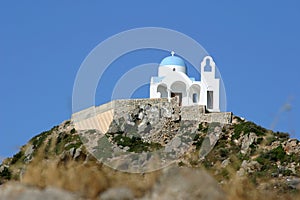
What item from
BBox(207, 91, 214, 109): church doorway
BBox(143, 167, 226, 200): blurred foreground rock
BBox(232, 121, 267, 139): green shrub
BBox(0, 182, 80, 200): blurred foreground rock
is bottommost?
BBox(0, 182, 80, 200): blurred foreground rock

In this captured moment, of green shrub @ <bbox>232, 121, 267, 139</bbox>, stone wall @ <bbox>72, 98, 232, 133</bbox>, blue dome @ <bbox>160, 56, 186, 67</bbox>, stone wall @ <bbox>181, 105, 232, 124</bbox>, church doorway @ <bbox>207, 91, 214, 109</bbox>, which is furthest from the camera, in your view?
blue dome @ <bbox>160, 56, 186, 67</bbox>

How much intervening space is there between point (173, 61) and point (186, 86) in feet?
8.28

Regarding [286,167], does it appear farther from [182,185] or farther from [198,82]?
[182,185]

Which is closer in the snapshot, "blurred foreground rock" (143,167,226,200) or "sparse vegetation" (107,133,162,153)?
"blurred foreground rock" (143,167,226,200)

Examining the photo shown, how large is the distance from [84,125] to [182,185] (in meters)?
41.4

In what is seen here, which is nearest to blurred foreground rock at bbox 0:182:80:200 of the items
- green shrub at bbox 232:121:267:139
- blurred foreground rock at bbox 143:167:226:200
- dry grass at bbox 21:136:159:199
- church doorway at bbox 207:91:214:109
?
dry grass at bbox 21:136:159:199

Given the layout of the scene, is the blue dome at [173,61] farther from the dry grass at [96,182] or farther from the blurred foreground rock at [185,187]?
the blurred foreground rock at [185,187]

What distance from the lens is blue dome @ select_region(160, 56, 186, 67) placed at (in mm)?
47025

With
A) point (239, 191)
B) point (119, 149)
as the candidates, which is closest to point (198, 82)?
point (119, 149)

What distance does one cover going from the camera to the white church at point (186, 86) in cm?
4553

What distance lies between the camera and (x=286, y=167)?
124 ft

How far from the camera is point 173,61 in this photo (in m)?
47.5

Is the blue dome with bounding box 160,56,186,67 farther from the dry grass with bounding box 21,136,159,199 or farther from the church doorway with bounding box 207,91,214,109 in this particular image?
the dry grass with bounding box 21,136,159,199

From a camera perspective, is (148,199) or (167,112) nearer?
(148,199)
